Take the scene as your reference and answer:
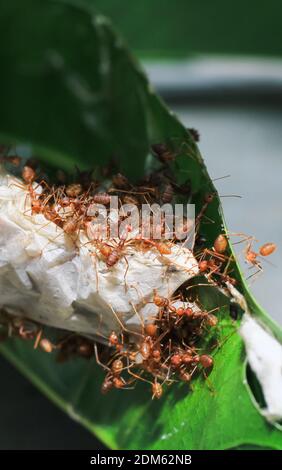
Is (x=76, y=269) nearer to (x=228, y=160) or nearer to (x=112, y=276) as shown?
(x=112, y=276)

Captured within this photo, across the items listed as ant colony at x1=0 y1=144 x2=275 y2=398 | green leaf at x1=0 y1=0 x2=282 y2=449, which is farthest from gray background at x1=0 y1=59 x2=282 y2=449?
ant colony at x1=0 y1=144 x2=275 y2=398

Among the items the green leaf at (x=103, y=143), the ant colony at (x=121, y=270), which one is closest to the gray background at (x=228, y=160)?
the green leaf at (x=103, y=143)

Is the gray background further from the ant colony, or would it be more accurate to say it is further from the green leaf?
the ant colony

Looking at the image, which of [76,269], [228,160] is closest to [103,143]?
[228,160]

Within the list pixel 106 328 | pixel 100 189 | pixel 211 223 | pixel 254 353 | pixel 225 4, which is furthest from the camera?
pixel 225 4

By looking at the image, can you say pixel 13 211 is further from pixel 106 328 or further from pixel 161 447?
pixel 161 447

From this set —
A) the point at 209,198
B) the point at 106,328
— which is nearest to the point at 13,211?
the point at 106,328

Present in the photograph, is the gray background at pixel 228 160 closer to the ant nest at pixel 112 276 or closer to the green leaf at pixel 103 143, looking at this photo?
the green leaf at pixel 103 143
